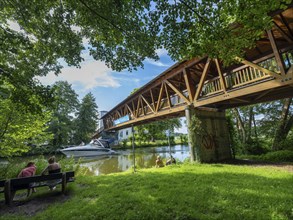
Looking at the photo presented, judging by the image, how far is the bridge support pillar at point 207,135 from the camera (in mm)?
9781

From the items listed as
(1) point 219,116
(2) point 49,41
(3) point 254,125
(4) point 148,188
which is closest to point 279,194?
(4) point 148,188

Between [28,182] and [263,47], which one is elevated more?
[263,47]

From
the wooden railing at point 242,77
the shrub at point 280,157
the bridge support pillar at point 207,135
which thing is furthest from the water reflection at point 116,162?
the wooden railing at point 242,77

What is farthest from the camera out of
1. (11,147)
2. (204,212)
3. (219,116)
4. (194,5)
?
(219,116)

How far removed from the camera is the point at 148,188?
5012 mm

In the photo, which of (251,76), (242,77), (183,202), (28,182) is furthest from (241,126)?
(28,182)

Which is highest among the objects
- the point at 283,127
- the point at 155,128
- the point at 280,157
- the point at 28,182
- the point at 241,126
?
the point at 155,128

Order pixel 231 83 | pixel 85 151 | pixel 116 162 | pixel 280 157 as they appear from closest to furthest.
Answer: pixel 231 83
pixel 280 157
pixel 116 162
pixel 85 151

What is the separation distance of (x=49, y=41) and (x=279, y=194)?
705 cm

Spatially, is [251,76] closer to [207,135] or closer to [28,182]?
[207,135]

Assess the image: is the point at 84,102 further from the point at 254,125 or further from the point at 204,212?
the point at 204,212

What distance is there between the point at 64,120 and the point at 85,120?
15.2 ft

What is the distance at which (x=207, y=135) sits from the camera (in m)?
10.4

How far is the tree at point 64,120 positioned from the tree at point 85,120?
1233 millimetres
